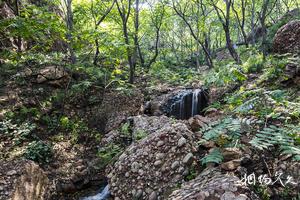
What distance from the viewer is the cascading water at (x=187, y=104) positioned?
8.64m

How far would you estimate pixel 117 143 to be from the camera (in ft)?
21.5

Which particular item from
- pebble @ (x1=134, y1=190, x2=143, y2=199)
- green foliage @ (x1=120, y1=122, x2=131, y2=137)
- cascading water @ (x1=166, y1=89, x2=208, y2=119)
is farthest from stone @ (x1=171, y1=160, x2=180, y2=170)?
cascading water @ (x1=166, y1=89, x2=208, y2=119)

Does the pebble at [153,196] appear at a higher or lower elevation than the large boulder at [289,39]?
lower

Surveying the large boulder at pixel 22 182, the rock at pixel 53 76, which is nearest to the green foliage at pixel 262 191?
the large boulder at pixel 22 182

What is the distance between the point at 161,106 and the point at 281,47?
5.02 meters

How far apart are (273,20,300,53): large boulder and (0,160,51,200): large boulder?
866cm

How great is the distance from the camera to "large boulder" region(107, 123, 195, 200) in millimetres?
3736

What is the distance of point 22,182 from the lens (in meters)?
4.45

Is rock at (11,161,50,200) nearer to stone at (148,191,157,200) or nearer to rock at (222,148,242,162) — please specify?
stone at (148,191,157,200)

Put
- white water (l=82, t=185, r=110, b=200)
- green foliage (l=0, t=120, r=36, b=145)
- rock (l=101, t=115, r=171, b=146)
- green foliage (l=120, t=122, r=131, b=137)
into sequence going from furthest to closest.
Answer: green foliage (l=120, t=122, r=131, b=137) < rock (l=101, t=115, r=171, b=146) < green foliage (l=0, t=120, r=36, b=145) < white water (l=82, t=185, r=110, b=200)

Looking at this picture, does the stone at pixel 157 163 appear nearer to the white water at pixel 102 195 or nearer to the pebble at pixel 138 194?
the pebble at pixel 138 194

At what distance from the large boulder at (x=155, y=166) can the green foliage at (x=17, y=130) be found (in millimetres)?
3179

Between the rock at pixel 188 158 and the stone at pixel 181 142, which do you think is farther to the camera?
the stone at pixel 181 142

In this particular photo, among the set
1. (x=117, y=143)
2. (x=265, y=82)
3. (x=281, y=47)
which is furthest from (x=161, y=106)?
(x=281, y=47)
